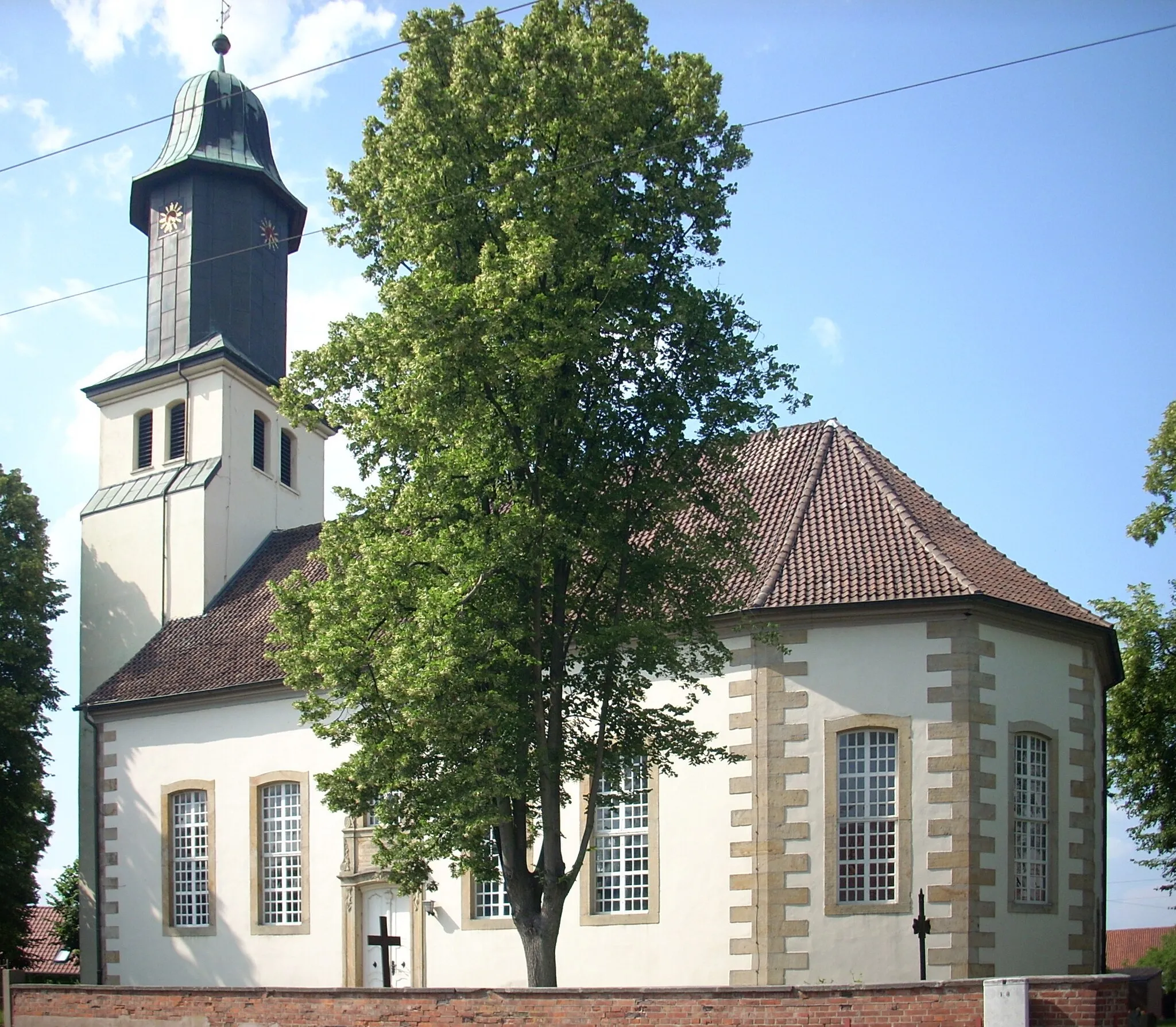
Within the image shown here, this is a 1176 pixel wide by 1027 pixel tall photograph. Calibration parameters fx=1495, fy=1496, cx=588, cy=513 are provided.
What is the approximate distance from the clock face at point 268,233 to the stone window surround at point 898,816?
1860cm

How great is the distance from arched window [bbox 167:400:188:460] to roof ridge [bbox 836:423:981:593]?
15062 millimetres

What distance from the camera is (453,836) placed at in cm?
1659

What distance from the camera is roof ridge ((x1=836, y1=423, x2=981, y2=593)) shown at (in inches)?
845

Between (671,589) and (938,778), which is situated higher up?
(671,589)

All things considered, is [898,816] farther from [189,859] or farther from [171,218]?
[171,218]

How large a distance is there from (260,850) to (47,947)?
22035 mm

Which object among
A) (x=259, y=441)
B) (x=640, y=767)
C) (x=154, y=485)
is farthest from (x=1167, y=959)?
(x=154, y=485)

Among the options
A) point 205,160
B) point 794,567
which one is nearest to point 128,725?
point 205,160

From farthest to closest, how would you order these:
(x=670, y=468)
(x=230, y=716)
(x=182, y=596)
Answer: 1. (x=182, y=596)
2. (x=230, y=716)
3. (x=670, y=468)

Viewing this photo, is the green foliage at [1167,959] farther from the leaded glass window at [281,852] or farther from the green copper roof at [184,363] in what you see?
the green copper roof at [184,363]

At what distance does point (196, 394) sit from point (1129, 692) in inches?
808

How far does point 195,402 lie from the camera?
32719 mm

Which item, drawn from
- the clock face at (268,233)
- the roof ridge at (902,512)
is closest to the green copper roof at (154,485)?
the clock face at (268,233)

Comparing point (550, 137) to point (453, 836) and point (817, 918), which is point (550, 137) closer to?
point (453, 836)
